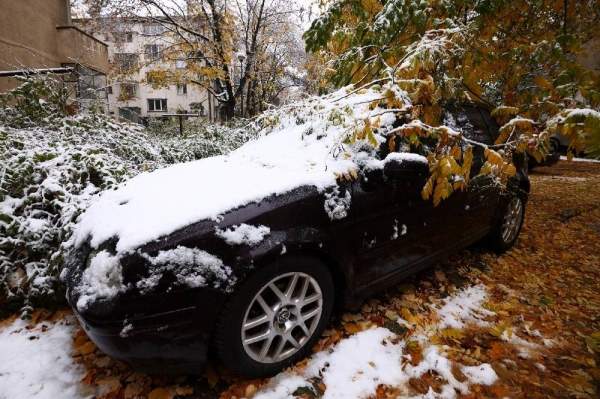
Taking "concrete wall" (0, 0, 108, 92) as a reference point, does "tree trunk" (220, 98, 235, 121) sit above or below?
below

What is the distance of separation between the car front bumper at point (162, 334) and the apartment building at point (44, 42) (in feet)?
22.0

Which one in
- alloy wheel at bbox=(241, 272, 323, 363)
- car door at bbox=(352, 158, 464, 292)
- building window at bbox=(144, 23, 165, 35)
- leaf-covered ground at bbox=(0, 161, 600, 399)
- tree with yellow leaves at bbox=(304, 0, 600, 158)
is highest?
building window at bbox=(144, 23, 165, 35)

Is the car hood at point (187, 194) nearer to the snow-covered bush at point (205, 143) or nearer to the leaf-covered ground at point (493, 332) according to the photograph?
the leaf-covered ground at point (493, 332)

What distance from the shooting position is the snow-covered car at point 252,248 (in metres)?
1.66

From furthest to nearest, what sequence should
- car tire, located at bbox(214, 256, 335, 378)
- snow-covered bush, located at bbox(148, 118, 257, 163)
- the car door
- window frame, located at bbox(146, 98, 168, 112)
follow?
window frame, located at bbox(146, 98, 168, 112)
snow-covered bush, located at bbox(148, 118, 257, 163)
the car door
car tire, located at bbox(214, 256, 335, 378)

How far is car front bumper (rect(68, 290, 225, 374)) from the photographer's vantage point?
1.61 m

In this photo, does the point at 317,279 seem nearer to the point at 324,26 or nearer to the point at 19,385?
the point at 19,385

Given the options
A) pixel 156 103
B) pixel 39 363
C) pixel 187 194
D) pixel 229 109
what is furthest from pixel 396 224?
pixel 156 103

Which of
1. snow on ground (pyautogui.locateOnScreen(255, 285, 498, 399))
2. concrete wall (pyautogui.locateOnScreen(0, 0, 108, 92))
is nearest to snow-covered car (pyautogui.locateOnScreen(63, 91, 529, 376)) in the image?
snow on ground (pyautogui.locateOnScreen(255, 285, 498, 399))

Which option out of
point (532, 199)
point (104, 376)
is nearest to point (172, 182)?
point (104, 376)

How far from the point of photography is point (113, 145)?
4504 millimetres

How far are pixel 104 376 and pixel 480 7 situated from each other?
3831mm

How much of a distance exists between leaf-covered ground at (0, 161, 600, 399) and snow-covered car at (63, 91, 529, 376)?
30 cm

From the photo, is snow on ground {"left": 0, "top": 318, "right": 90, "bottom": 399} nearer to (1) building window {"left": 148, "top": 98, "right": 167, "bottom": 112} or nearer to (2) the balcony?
(2) the balcony
